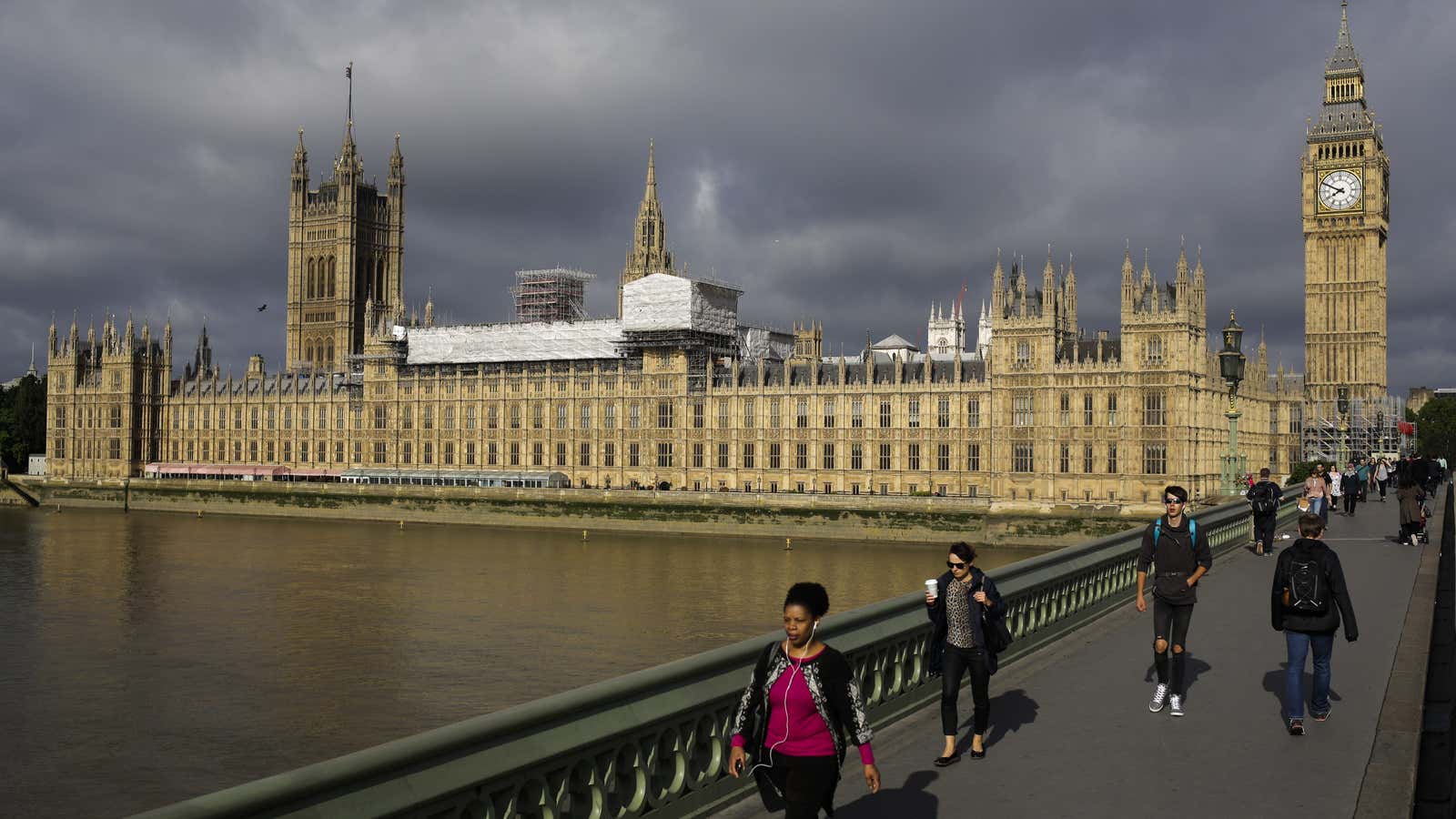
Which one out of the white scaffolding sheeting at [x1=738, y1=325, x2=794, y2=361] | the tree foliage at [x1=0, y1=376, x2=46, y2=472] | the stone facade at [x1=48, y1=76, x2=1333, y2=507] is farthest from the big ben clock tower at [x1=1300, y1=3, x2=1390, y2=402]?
the tree foliage at [x1=0, y1=376, x2=46, y2=472]

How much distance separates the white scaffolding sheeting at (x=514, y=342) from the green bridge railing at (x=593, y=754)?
90377 mm

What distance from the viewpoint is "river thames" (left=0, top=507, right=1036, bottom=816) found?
2459cm

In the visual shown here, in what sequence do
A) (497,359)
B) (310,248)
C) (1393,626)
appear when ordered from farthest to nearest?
(310,248) < (497,359) < (1393,626)

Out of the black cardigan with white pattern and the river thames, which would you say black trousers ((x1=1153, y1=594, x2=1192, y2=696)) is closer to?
the black cardigan with white pattern

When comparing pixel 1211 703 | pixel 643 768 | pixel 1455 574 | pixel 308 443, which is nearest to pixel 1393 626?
pixel 1455 574

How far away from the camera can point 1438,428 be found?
130 metres

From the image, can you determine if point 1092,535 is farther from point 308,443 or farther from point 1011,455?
point 308,443

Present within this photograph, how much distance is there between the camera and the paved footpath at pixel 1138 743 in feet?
31.6

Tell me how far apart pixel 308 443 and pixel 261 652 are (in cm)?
8680

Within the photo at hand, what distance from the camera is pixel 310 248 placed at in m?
153

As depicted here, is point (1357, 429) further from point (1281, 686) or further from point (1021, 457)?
point (1281, 686)

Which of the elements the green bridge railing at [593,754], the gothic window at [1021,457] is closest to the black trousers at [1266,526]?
the green bridge railing at [593,754]

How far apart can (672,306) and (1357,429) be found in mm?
57301

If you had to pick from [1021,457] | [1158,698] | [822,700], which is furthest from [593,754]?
[1021,457]
